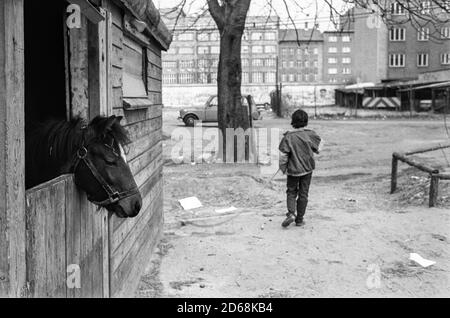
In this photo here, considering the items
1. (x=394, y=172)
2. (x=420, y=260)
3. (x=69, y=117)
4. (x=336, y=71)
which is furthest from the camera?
(x=336, y=71)

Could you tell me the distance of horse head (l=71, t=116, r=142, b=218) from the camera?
3.13m

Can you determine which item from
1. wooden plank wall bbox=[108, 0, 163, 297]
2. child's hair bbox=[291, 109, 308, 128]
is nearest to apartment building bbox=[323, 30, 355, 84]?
child's hair bbox=[291, 109, 308, 128]

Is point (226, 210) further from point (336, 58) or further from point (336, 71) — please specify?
point (336, 71)

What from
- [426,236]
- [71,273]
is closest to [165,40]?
[426,236]

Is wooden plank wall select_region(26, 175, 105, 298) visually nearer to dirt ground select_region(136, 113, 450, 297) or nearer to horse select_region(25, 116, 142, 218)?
horse select_region(25, 116, 142, 218)

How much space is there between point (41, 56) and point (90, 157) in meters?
1.61

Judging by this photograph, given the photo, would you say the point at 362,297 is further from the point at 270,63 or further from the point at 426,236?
the point at 270,63

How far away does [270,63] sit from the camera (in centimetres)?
6919

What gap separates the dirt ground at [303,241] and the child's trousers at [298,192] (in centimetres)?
26

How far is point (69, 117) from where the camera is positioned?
11.9ft

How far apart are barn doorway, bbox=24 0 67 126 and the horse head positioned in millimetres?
1241

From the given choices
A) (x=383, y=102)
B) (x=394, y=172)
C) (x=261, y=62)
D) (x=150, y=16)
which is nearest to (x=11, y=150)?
(x=150, y=16)

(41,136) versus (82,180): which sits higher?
(41,136)

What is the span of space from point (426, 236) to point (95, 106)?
5.03 metres
